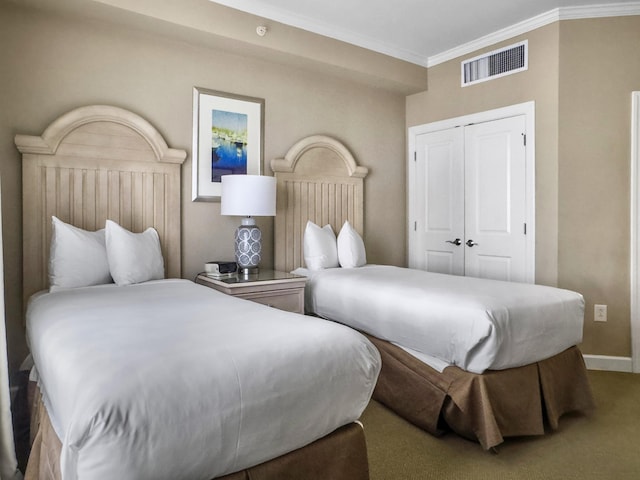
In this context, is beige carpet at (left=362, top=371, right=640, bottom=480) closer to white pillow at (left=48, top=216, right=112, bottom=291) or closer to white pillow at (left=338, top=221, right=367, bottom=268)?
white pillow at (left=338, top=221, right=367, bottom=268)

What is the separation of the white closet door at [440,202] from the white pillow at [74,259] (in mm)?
3131

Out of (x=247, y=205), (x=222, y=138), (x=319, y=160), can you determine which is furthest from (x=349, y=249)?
(x=222, y=138)

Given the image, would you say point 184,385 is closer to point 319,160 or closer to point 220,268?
point 220,268

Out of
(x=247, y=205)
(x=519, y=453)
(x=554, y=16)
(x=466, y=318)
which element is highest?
(x=554, y=16)

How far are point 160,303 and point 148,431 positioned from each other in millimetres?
1019

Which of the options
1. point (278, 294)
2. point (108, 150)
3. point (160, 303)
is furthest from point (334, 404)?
point (108, 150)

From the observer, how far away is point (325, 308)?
3.22 meters

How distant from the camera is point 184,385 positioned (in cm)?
114

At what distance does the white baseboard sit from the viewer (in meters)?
3.35

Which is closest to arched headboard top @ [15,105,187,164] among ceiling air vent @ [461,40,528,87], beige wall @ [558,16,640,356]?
ceiling air vent @ [461,40,528,87]

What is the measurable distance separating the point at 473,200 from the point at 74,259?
3373 millimetres

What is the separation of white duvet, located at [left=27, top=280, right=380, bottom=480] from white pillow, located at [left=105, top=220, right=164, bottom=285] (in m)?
0.81

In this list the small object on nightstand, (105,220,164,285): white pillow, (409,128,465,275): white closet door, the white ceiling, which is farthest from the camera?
(409,128,465,275): white closet door

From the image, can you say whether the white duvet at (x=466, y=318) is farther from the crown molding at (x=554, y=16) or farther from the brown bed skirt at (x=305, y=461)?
the crown molding at (x=554, y=16)
